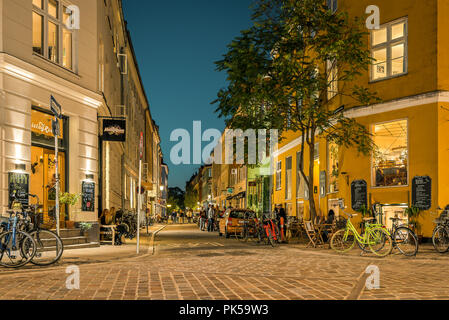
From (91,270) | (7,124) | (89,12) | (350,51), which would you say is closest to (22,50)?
(7,124)

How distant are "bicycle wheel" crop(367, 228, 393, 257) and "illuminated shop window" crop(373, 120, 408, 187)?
5.41m

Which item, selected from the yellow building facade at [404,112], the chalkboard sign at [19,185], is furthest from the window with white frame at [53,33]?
the yellow building facade at [404,112]

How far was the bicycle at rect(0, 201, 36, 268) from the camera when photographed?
9.73 m

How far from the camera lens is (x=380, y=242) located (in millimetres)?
12938

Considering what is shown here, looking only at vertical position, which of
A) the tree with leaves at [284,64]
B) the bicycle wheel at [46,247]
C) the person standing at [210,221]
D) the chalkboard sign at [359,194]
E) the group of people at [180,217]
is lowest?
the group of people at [180,217]

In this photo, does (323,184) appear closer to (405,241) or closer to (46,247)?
(405,241)

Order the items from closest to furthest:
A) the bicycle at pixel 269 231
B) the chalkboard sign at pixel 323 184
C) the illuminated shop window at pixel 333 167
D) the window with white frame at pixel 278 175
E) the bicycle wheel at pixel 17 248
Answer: the bicycle wheel at pixel 17 248
the bicycle at pixel 269 231
the illuminated shop window at pixel 333 167
the chalkboard sign at pixel 323 184
the window with white frame at pixel 278 175

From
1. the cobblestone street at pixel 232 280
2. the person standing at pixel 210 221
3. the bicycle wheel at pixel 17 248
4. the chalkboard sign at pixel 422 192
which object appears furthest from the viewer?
the person standing at pixel 210 221

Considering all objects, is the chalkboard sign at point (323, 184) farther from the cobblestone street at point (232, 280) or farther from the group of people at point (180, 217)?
the group of people at point (180, 217)

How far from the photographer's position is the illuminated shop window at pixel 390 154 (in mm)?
17953

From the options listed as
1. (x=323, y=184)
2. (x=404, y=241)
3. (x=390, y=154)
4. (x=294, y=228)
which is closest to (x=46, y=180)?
(x=294, y=228)

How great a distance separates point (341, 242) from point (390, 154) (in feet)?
17.7
